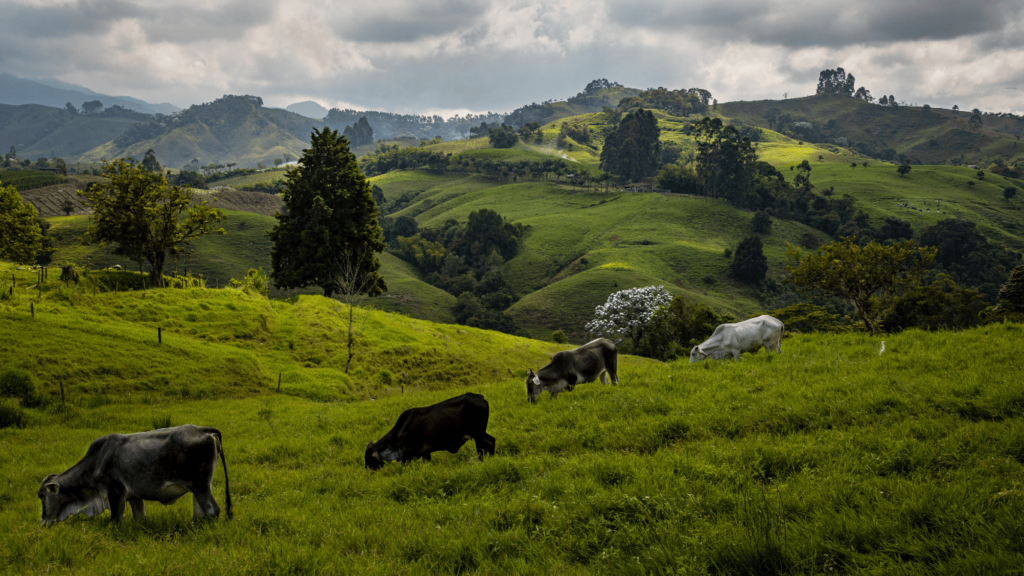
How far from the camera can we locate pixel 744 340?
17.0 m

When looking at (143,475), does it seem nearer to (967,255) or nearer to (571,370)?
(571,370)

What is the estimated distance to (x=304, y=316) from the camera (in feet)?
123

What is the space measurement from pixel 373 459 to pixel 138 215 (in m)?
35.4

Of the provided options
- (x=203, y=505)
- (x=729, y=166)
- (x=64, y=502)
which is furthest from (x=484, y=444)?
(x=729, y=166)

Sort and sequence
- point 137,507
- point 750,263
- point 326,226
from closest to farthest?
point 137,507, point 326,226, point 750,263

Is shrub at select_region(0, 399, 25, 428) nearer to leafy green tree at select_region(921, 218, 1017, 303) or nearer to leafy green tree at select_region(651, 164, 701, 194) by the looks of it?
leafy green tree at select_region(921, 218, 1017, 303)

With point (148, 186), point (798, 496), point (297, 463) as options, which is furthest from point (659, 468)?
point (148, 186)

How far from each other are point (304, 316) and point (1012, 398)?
37475 mm

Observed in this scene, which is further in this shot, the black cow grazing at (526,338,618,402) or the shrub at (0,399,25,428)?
the shrub at (0,399,25,428)

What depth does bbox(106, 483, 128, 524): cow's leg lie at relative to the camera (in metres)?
7.93

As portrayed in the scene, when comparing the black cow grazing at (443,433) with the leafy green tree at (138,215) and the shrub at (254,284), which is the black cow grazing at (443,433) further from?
the shrub at (254,284)

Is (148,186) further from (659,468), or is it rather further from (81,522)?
(659,468)

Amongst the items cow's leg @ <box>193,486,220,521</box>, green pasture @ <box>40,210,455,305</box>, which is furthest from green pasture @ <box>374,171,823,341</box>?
cow's leg @ <box>193,486,220,521</box>

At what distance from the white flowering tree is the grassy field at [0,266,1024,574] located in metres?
51.2
